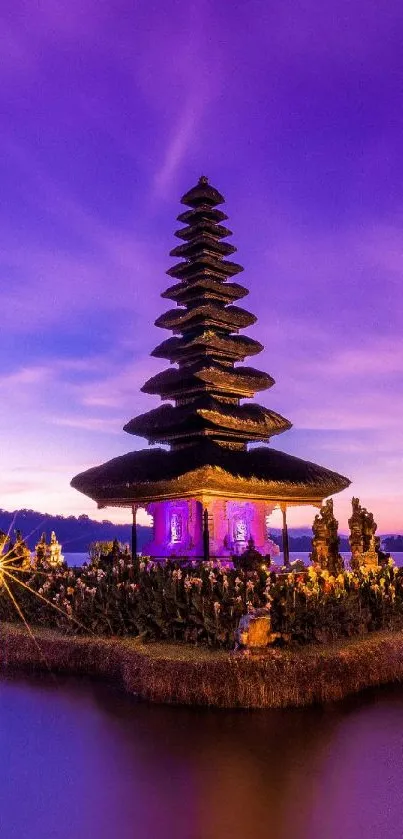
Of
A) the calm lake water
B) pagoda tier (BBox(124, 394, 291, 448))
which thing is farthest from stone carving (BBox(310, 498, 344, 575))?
pagoda tier (BBox(124, 394, 291, 448))

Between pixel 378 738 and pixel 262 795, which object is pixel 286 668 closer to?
pixel 378 738

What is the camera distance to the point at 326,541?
19.3m

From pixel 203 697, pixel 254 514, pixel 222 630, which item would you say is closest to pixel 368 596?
pixel 222 630

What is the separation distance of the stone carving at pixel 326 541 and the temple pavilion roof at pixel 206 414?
16.1ft

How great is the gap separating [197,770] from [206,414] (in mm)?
17860

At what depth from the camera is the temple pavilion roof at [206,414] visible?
974 inches

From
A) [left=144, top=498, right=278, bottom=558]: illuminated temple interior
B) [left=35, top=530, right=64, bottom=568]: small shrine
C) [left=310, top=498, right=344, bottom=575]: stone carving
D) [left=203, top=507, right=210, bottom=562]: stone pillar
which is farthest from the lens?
[left=144, top=498, right=278, bottom=558]: illuminated temple interior

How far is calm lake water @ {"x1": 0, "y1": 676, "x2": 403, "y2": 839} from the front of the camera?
7633mm

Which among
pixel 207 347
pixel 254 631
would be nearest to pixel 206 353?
pixel 207 347

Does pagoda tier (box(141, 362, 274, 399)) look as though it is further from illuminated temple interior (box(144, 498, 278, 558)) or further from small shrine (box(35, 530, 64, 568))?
small shrine (box(35, 530, 64, 568))

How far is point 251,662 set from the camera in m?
12.2

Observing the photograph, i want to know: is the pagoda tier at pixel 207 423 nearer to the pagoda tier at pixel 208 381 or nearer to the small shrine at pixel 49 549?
the pagoda tier at pixel 208 381

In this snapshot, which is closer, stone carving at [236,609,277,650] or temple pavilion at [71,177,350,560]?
stone carving at [236,609,277,650]

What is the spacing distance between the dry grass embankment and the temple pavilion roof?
9.57 metres
